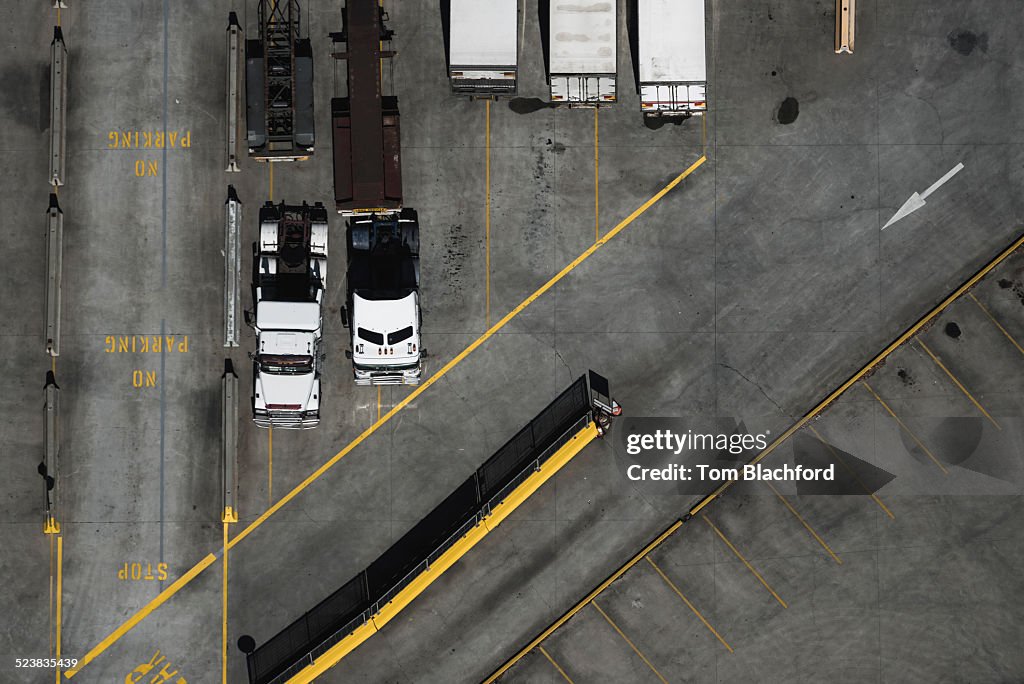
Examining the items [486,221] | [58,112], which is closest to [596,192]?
[486,221]

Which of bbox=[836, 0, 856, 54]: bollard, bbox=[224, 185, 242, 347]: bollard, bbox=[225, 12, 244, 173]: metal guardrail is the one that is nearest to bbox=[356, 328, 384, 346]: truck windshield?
bbox=[224, 185, 242, 347]: bollard

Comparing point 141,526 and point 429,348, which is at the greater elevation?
point 429,348

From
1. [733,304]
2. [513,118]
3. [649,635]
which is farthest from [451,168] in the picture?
[649,635]

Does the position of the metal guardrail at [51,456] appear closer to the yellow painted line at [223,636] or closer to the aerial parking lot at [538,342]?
the aerial parking lot at [538,342]

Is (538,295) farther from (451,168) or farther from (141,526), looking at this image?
(141,526)

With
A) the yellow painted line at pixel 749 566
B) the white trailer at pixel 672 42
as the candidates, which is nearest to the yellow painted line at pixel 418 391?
the yellow painted line at pixel 749 566

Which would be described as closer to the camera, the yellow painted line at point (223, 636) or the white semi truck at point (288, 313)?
the white semi truck at point (288, 313)
